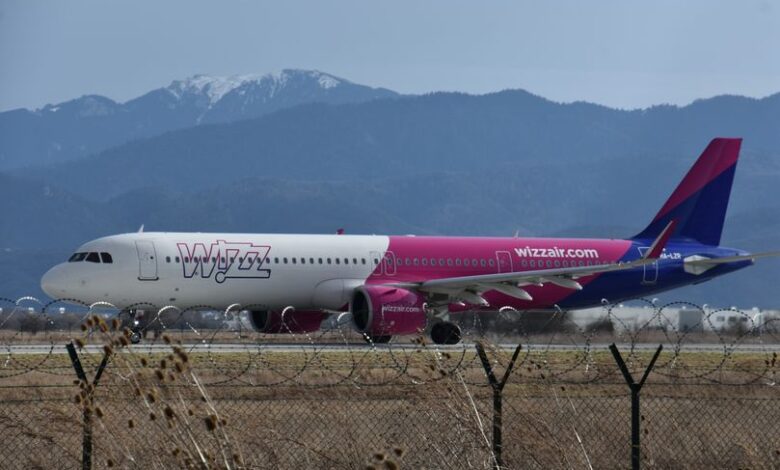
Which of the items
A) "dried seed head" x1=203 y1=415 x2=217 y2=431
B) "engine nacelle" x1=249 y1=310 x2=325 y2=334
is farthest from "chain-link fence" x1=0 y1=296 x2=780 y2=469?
"engine nacelle" x1=249 y1=310 x2=325 y2=334

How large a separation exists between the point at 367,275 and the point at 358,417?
20.6 m

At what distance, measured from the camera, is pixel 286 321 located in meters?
40.7

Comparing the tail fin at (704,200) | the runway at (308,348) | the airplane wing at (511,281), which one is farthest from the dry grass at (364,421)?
the tail fin at (704,200)

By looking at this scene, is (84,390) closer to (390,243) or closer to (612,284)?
(390,243)

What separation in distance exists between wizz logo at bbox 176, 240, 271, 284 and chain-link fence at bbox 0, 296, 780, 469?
24.4 feet

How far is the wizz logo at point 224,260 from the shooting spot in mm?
37219

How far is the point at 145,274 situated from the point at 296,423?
734 inches

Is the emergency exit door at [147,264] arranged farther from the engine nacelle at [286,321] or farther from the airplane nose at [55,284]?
the engine nacelle at [286,321]

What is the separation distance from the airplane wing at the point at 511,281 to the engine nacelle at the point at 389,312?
2.14 ft

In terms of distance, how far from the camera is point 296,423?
18797 millimetres

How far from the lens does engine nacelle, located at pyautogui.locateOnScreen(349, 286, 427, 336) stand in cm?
3731

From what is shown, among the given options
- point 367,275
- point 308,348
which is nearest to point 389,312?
point 367,275

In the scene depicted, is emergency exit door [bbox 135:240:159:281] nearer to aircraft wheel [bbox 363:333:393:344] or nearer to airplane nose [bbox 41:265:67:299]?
airplane nose [bbox 41:265:67:299]

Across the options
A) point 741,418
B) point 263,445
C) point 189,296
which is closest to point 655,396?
point 741,418
